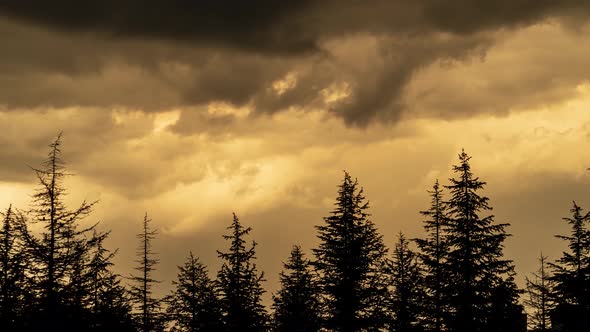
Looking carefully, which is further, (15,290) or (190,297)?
(190,297)

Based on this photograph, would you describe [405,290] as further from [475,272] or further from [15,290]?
[15,290]

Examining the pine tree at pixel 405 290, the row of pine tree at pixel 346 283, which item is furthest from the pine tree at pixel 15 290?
the pine tree at pixel 405 290

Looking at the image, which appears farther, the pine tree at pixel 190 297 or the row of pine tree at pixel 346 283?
the pine tree at pixel 190 297

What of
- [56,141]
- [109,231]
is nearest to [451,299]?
[109,231]

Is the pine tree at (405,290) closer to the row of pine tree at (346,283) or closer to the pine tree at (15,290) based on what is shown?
the row of pine tree at (346,283)

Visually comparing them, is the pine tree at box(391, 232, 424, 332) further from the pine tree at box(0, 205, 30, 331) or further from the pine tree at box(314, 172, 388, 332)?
the pine tree at box(0, 205, 30, 331)

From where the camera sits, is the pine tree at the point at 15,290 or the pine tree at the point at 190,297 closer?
the pine tree at the point at 15,290

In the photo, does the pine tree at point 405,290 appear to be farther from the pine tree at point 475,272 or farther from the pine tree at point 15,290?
the pine tree at point 15,290

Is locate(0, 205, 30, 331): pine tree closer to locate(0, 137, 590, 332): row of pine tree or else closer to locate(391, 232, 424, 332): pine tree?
locate(0, 137, 590, 332): row of pine tree

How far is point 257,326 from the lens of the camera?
142 feet

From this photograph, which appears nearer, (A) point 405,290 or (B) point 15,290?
(B) point 15,290

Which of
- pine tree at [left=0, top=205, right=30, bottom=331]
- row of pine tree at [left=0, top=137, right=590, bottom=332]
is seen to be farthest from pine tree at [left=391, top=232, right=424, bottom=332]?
pine tree at [left=0, top=205, right=30, bottom=331]

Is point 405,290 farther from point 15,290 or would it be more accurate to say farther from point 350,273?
point 15,290

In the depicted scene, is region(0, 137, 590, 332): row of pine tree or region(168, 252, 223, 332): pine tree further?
region(168, 252, 223, 332): pine tree
